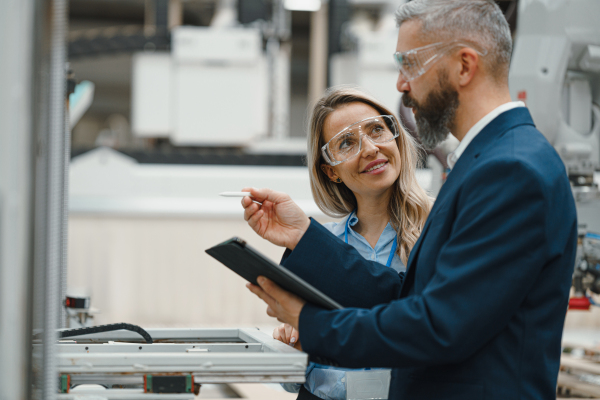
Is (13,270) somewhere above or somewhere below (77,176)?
above

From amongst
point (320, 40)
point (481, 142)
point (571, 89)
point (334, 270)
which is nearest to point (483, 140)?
point (481, 142)

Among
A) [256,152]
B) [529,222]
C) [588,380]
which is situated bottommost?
[588,380]

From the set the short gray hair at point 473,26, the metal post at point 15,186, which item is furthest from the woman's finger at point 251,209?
the metal post at point 15,186

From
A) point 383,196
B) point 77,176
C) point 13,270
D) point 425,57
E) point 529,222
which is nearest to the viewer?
point 13,270

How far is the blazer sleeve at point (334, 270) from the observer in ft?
3.83

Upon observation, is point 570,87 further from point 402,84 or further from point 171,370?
point 171,370

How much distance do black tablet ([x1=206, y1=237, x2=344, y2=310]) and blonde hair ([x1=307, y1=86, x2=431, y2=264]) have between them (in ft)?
1.43

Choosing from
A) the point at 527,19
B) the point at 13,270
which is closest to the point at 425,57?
the point at 13,270

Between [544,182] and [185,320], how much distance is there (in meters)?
4.16

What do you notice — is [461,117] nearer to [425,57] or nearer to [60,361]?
[425,57]

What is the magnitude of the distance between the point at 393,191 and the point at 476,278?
0.65m

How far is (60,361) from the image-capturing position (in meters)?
0.96

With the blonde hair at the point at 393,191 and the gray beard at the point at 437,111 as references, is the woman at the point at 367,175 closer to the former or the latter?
the blonde hair at the point at 393,191

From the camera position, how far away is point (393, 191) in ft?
4.95
